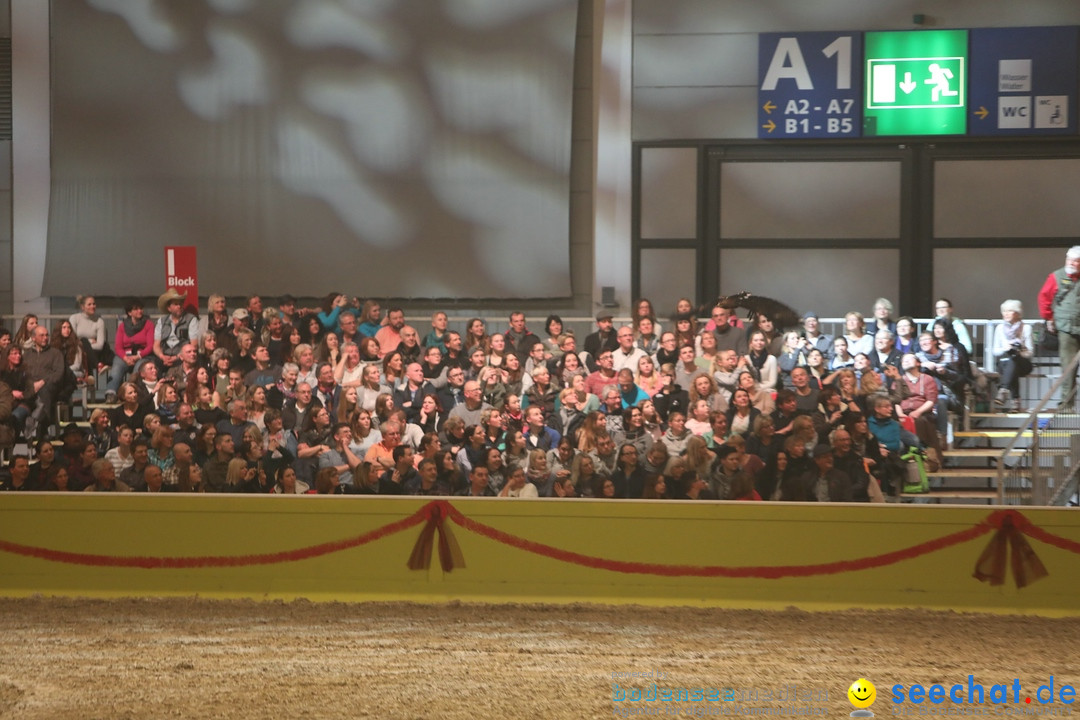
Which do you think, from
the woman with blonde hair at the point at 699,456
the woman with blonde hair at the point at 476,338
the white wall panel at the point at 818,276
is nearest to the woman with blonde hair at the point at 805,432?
the woman with blonde hair at the point at 699,456

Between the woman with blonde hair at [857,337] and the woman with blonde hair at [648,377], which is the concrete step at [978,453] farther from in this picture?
the woman with blonde hair at [648,377]

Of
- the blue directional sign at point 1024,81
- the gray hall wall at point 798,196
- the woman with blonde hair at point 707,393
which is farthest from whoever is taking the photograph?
the gray hall wall at point 798,196

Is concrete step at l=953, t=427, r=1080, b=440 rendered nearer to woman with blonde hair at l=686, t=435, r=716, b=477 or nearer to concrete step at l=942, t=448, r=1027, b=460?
concrete step at l=942, t=448, r=1027, b=460

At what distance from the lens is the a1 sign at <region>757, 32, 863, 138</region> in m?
15.6

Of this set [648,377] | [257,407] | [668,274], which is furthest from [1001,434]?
[257,407]

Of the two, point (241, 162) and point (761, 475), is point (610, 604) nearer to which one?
point (761, 475)

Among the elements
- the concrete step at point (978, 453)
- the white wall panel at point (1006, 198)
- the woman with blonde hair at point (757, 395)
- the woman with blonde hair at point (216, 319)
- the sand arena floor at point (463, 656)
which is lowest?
the sand arena floor at point (463, 656)

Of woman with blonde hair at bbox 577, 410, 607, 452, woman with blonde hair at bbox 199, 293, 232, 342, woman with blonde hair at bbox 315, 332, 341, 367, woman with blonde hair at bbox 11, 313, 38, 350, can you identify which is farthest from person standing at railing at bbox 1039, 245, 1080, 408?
woman with blonde hair at bbox 11, 313, 38, 350

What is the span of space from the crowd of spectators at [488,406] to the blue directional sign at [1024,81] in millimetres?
3780

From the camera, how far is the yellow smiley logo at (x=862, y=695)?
6.11 metres

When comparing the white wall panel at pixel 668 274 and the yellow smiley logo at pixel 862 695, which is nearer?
the yellow smiley logo at pixel 862 695

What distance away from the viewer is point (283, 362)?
12.2 metres

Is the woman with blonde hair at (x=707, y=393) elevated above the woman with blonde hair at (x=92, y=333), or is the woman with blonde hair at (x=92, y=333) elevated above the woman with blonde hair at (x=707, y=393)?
the woman with blonde hair at (x=92, y=333)

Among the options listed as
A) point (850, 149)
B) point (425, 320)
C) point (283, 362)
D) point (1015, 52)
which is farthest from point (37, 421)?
point (1015, 52)
